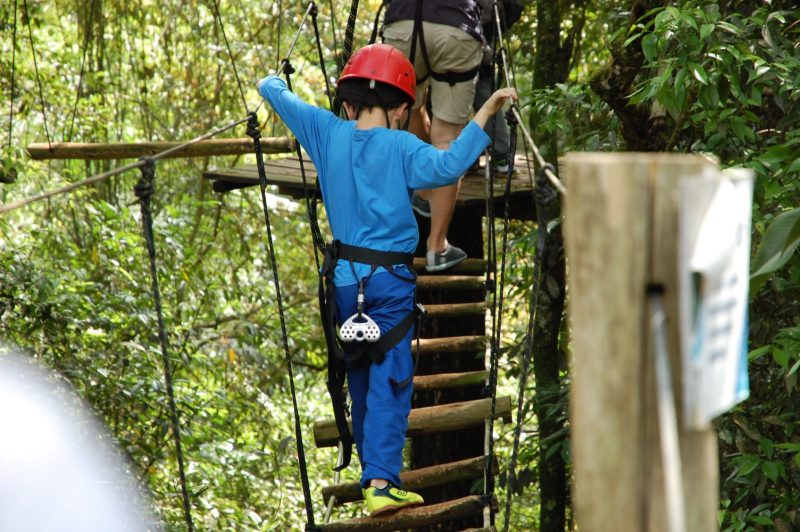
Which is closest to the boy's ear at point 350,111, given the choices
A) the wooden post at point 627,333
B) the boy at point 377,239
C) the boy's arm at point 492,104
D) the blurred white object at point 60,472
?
the boy at point 377,239

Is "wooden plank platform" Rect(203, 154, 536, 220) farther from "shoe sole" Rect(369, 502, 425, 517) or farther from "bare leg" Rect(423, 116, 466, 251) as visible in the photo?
"shoe sole" Rect(369, 502, 425, 517)

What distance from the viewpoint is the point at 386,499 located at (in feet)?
8.70

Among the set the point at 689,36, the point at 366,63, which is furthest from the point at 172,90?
the point at 689,36

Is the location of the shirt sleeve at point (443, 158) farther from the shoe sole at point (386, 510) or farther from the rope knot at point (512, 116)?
the shoe sole at point (386, 510)

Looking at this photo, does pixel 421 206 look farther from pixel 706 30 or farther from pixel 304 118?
pixel 706 30

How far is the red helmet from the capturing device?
8.95 ft

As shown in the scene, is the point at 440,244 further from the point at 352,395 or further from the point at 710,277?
the point at 710,277

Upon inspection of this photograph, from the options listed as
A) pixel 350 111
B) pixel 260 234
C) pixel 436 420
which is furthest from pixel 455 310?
pixel 260 234

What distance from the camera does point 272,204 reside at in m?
7.20

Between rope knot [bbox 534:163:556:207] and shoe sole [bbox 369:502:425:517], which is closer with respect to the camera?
rope knot [bbox 534:163:556:207]

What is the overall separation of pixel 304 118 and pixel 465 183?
153 cm

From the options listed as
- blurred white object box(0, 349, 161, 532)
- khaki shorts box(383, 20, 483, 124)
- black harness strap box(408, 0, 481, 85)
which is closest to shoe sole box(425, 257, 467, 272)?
khaki shorts box(383, 20, 483, 124)

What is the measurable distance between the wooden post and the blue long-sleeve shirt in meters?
1.42

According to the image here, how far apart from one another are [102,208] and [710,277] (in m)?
4.28
